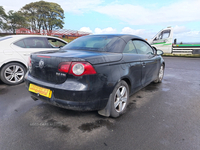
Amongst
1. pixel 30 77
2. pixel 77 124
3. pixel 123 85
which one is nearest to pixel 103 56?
pixel 123 85

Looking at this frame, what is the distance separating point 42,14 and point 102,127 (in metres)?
51.0

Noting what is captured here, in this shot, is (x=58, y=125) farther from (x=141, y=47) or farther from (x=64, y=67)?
(x=141, y=47)

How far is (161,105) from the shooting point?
3074mm

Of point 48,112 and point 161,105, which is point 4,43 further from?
point 161,105

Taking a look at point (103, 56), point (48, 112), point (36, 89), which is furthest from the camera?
point (48, 112)

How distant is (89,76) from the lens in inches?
77.0

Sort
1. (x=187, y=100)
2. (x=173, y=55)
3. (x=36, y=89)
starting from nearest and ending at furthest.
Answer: (x=36, y=89), (x=187, y=100), (x=173, y=55)

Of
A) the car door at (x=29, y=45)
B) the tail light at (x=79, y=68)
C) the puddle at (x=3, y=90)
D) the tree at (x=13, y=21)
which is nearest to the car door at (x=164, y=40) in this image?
the car door at (x=29, y=45)

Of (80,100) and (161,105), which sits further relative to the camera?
(161,105)

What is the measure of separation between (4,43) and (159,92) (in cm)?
471

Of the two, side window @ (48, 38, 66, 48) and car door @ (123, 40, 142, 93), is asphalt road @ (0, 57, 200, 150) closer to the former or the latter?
car door @ (123, 40, 142, 93)

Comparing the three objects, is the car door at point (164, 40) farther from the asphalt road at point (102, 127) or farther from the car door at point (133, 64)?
the car door at point (133, 64)

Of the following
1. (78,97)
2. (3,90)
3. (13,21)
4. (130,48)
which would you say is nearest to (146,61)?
(130,48)

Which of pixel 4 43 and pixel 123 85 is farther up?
pixel 4 43
